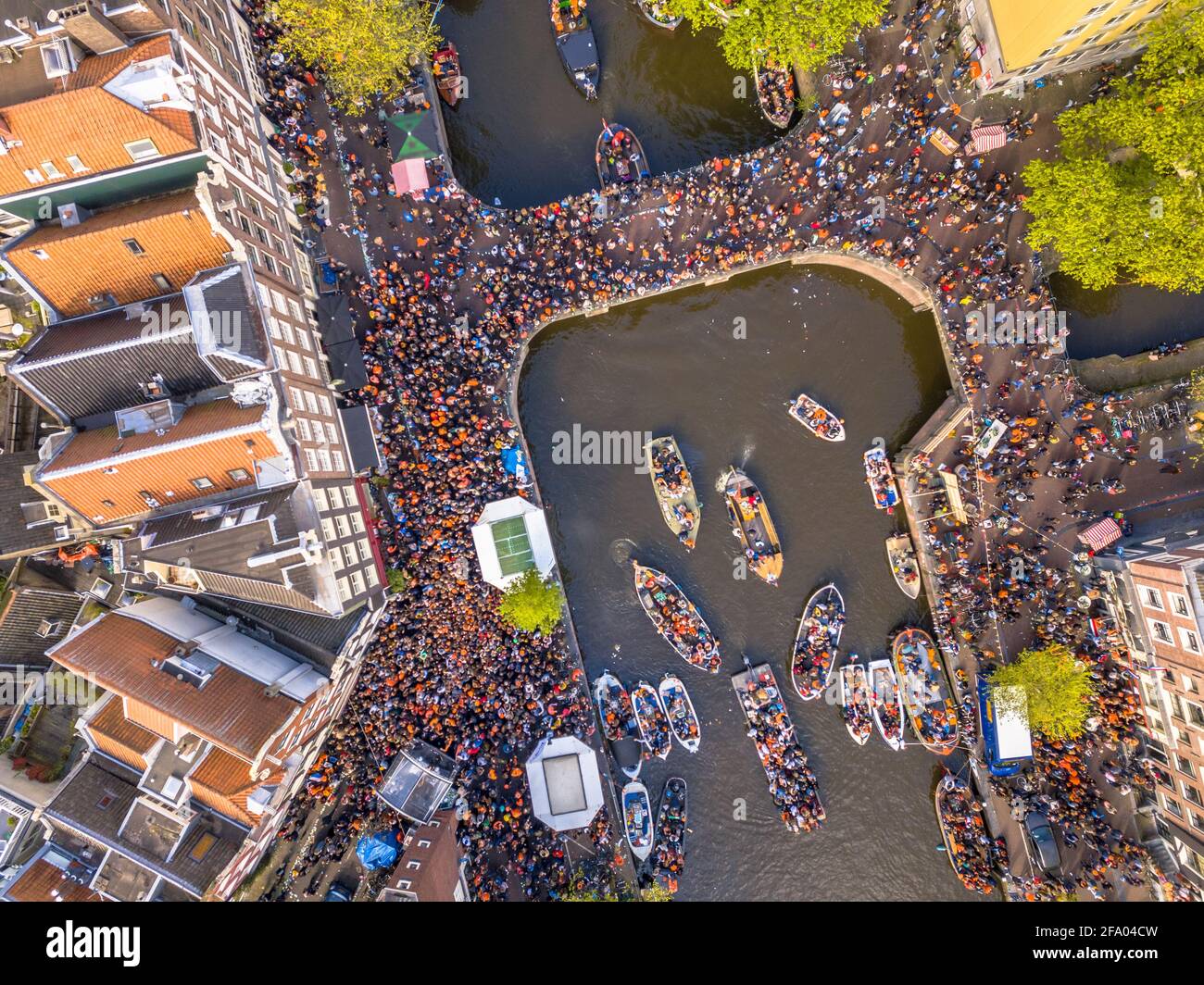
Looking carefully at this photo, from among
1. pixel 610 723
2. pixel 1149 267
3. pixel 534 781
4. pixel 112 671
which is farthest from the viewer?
pixel 610 723

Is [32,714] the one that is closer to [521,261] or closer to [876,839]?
[521,261]

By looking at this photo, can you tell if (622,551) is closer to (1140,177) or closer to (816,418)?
(816,418)

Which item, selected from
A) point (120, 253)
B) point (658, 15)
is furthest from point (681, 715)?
point (658, 15)

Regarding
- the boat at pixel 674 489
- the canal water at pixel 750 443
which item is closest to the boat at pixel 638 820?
the canal water at pixel 750 443

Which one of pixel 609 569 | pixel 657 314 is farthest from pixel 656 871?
pixel 657 314

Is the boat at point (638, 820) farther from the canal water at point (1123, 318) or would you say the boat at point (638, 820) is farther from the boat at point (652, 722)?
the canal water at point (1123, 318)

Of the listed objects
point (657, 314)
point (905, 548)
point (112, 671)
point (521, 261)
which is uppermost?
point (521, 261)

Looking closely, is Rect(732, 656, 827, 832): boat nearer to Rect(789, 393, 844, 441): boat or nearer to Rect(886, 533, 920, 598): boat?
Rect(886, 533, 920, 598): boat
